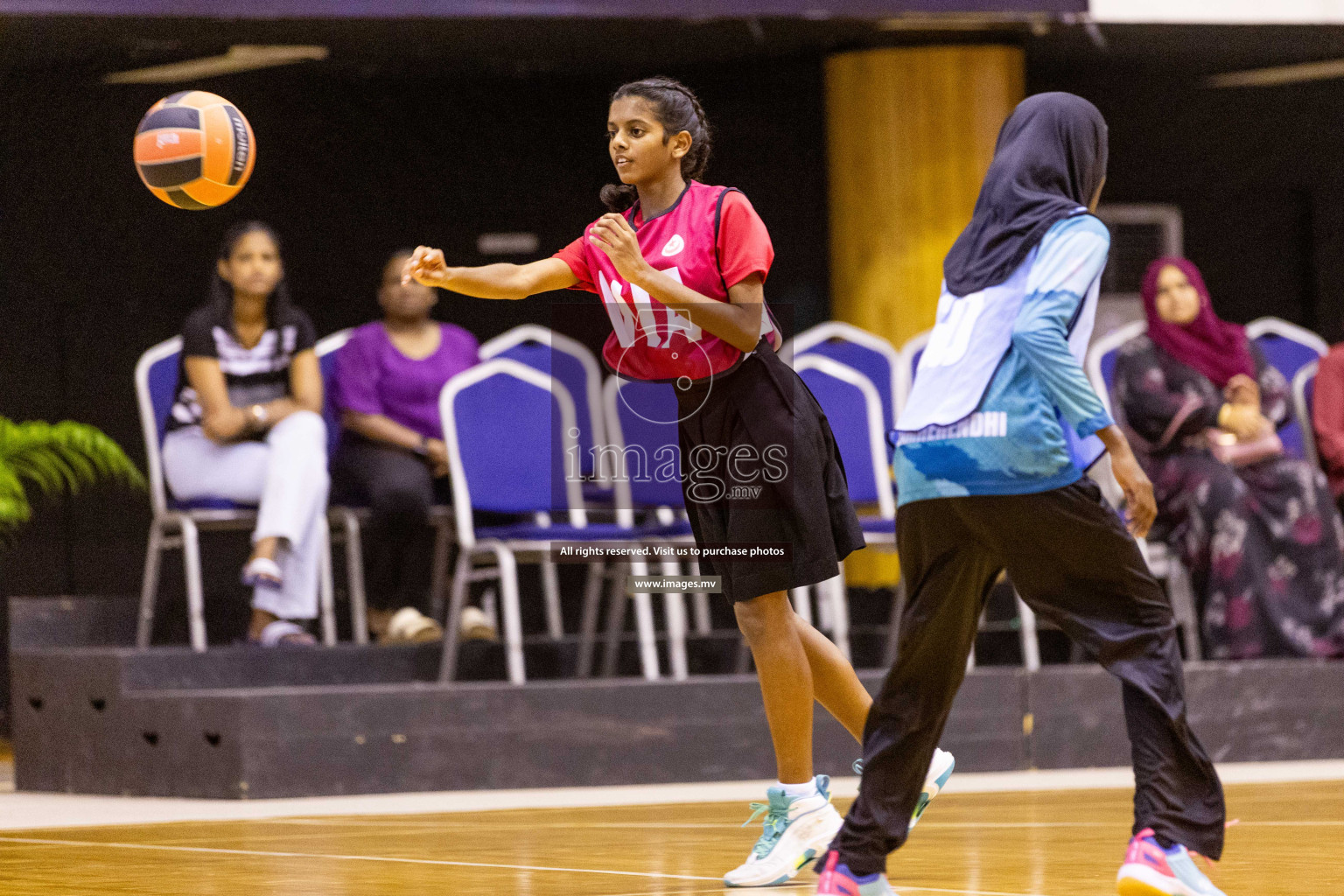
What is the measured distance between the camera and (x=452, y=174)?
9711 millimetres

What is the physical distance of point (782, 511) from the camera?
362cm

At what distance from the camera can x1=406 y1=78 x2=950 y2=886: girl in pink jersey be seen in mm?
3592

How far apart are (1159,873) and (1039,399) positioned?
0.70 metres

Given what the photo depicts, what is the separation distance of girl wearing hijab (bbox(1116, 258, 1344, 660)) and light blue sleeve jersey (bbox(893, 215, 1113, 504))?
12.7ft

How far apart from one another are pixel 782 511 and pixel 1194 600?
3.78 meters

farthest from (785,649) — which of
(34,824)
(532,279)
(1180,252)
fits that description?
(1180,252)

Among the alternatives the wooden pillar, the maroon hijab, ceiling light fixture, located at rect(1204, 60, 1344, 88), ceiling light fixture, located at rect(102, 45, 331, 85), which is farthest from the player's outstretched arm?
ceiling light fixture, located at rect(1204, 60, 1344, 88)

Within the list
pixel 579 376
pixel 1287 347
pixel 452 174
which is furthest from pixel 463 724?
pixel 452 174

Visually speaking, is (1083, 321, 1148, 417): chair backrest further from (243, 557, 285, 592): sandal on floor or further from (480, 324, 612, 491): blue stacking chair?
(243, 557, 285, 592): sandal on floor

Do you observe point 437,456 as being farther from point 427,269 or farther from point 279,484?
point 427,269

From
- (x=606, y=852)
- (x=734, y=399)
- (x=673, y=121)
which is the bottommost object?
(x=606, y=852)

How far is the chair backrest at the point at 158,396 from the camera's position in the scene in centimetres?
645

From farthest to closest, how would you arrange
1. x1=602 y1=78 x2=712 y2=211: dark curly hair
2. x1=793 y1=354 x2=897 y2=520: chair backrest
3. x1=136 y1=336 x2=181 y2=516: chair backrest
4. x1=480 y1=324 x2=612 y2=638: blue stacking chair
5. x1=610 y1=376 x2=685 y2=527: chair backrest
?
x1=480 y1=324 x2=612 y2=638: blue stacking chair → x1=793 y1=354 x2=897 y2=520: chair backrest → x1=136 y1=336 x2=181 y2=516: chair backrest → x1=610 y1=376 x2=685 y2=527: chair backrest → x1=602 y1=78 x2=712 y2=211: dark curly hair

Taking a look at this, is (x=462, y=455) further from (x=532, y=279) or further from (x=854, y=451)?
(x=532, y=279)
